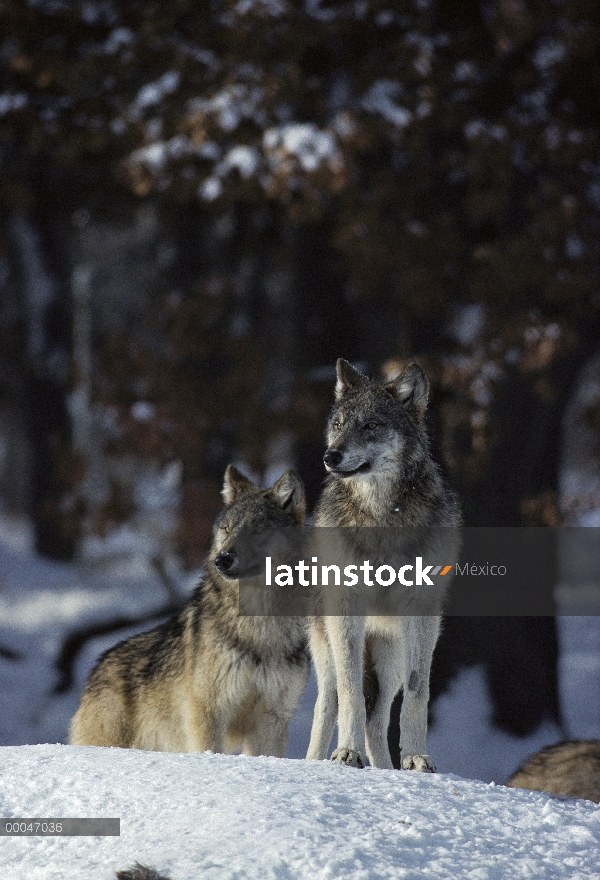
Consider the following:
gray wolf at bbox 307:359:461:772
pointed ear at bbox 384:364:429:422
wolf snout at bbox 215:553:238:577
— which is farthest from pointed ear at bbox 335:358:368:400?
wolf snout at bbox 215:553:238:577

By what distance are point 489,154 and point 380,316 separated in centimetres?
177

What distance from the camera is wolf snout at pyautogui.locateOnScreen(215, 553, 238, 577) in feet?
18.6

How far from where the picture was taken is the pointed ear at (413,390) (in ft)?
17.3

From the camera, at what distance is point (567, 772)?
644 centimetres

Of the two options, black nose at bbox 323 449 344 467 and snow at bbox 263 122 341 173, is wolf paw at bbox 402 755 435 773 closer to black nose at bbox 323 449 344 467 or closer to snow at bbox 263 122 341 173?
black nose at bbox 323 449 344 467

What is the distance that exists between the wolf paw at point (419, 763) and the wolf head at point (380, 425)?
52.9 inches

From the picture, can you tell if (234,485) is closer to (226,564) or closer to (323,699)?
(226,564)

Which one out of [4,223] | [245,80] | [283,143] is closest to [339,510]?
[283,143]

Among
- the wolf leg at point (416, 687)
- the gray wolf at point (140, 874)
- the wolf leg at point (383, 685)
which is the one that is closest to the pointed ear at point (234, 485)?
the wolf leg at point (383, 685)

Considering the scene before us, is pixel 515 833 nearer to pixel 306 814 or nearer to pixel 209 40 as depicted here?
pixel 306 814

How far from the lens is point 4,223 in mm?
14266

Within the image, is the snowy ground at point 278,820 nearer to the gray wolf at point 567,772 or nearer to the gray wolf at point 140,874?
the gray wolf at point 140,874

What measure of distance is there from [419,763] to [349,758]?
339 millimetres

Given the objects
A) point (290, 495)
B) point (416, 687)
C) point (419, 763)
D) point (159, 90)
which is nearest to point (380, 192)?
point (159, 90)
